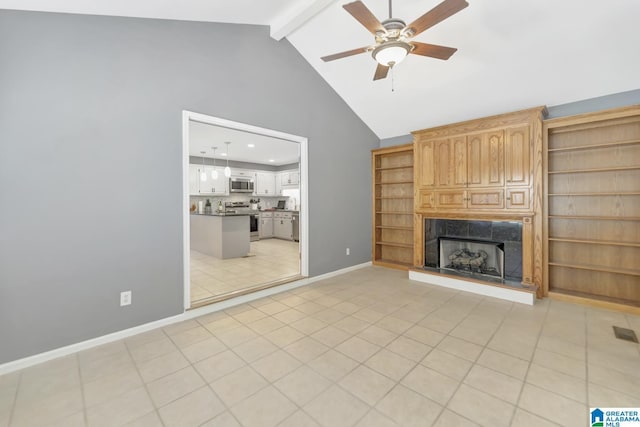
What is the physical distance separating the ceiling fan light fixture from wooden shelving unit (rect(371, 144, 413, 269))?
2.66m

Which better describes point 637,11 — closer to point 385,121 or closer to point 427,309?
point 385,121

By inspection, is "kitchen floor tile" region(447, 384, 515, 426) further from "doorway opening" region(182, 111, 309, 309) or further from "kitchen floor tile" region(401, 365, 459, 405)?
"doorway opening" region(182, 111, 309, 309)

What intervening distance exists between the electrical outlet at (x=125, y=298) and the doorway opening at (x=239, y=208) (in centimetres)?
48

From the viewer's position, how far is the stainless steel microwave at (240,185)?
7978 mm

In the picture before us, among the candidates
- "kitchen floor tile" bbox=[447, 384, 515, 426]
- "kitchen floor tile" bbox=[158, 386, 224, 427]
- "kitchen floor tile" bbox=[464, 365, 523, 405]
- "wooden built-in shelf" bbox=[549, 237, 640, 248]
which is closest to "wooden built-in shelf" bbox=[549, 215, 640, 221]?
"wooden built-in shelf" bbox=[549, 237, 640, 248]

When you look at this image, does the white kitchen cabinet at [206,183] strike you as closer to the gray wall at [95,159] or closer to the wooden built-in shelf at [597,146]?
the gray wall at [95,159]

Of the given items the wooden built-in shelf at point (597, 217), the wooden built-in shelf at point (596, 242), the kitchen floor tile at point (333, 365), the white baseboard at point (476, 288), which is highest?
the wooden built-in shelf at point (597, 217)

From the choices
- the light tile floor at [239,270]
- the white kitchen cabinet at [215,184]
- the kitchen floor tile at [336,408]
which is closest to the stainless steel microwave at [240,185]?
the white kitchen cabinet at [215,184]

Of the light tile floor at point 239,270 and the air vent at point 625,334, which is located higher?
the light tile floor at point 239,270

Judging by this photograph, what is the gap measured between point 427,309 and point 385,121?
3200 mm

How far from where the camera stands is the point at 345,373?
6.25 ft

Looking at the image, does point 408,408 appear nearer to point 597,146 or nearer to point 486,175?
point 486,175
